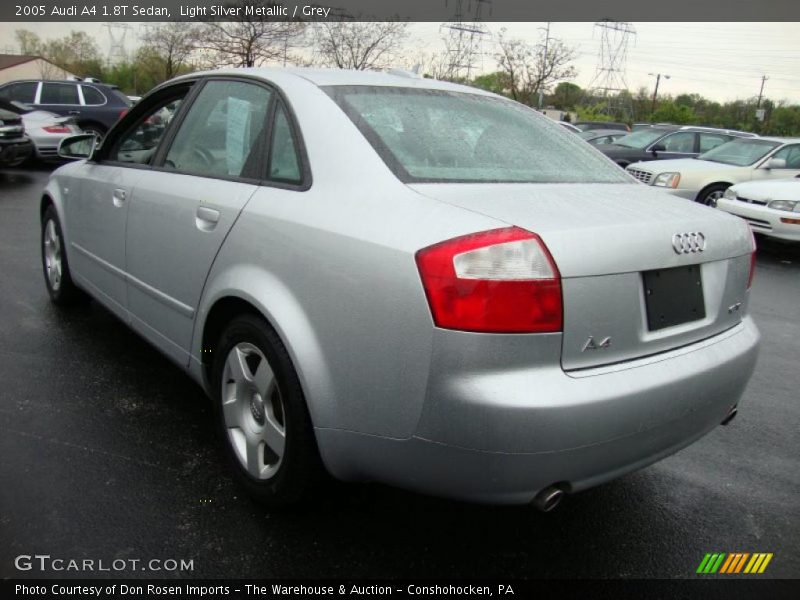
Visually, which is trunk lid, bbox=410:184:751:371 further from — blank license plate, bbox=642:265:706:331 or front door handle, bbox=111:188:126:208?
front door handle, bbox=111:188:126:208

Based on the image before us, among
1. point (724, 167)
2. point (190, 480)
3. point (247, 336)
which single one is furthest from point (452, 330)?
point (724, 167)

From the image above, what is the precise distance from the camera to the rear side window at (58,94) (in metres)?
13.6

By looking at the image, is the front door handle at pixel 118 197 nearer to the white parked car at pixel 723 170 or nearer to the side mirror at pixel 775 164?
the white parked car at pixel 723 170

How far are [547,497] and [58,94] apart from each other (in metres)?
14.6

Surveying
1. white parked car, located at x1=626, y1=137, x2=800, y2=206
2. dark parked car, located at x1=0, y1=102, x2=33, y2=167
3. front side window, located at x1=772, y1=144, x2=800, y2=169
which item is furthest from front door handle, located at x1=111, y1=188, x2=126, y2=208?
front side window, located at x1=772, y1=144, x2=800, y2=169

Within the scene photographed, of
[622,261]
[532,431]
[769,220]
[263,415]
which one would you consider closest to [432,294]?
[532,431]

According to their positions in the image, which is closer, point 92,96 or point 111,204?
point 111,204

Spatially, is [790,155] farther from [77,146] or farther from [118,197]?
[118,197]

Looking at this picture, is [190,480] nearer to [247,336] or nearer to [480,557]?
[247,336]

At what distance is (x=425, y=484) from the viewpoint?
1.96 meters

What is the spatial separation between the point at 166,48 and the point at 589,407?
38.6 metres

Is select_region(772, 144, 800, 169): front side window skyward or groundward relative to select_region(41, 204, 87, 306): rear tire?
skyward

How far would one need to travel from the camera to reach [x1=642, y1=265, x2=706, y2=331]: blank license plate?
79.7 inches

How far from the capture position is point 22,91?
44.2ft
